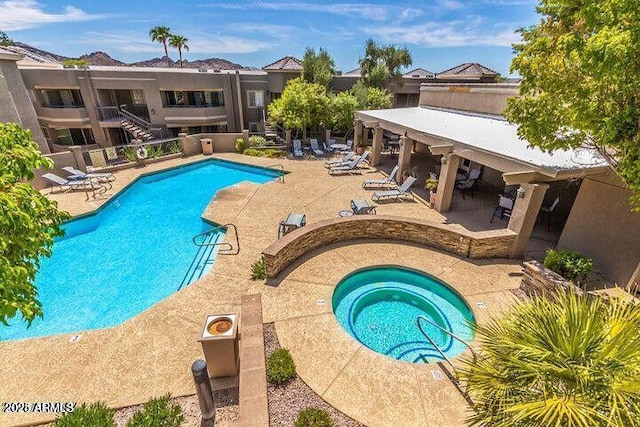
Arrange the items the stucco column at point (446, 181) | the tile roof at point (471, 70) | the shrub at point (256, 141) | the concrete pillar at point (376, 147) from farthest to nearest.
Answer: the tile roof at point (471, 70)
the shrub at point (256, 141)
the concrete pillar at point (376, 147)
the stucco column at point (446, 181)

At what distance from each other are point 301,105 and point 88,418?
2109 centimetres

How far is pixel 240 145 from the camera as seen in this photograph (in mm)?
23844

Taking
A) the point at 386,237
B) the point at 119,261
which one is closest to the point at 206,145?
the point at 119,261

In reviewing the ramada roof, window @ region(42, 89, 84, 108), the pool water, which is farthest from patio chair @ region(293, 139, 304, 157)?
window @ region(42, 89, 84, 108)

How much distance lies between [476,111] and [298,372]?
18.0 metres

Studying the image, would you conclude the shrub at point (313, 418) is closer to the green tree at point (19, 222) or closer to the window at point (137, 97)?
the green tree at point (19, 222)

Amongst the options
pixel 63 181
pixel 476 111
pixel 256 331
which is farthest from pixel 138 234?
pixel 476 111

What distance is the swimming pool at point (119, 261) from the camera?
843cm

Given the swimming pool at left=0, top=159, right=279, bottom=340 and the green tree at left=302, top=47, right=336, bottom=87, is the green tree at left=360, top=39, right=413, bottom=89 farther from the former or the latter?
the swimming pool at left=0, top=159, right=279, bottom=340

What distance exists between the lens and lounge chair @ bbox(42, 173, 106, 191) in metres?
15.8

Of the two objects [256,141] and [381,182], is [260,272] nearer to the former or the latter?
[381,182]

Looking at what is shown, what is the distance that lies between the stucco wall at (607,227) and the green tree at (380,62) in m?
23.2

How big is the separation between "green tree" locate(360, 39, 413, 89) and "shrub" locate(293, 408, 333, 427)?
95.7 ft

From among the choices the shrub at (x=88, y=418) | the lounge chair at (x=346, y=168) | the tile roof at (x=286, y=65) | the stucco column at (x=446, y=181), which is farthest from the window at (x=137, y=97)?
the shrub at (x=88, y=418)
